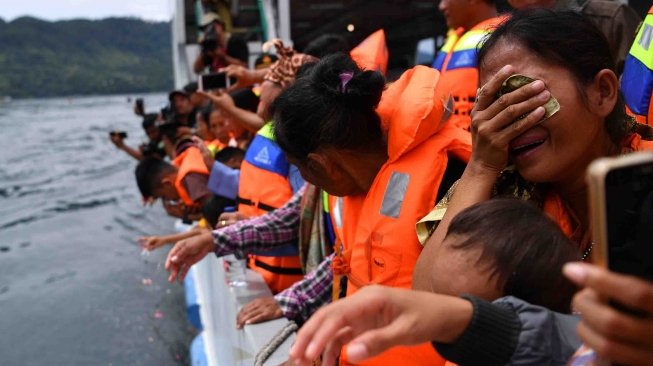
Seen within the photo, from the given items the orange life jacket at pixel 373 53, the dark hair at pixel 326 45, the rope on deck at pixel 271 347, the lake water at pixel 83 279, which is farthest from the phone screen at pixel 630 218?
the lake water at pixel 83 279

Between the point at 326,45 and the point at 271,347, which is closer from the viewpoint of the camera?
the point at 271,347

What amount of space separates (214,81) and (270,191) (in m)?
1.48

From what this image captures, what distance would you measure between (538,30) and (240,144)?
274 cm

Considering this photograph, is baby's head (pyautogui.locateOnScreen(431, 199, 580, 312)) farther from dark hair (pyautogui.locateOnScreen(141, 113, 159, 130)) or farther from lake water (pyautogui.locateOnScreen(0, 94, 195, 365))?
dark hair (pyautogui.locateOnScreen(141, 113, 159, 130))

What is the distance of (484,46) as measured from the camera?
1.15m

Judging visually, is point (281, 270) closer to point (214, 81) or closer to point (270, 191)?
point (270, 191)

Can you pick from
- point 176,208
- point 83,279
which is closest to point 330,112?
point 176,208

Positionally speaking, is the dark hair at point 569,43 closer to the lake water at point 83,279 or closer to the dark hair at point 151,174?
the lake water at point 83,279

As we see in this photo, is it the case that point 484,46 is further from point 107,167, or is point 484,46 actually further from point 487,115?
point 107,167

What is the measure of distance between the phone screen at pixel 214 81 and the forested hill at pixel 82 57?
64311mm

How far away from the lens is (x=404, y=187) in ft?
4.57

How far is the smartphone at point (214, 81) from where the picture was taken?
3.66 meters

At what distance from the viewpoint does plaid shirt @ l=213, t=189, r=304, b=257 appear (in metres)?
2.08

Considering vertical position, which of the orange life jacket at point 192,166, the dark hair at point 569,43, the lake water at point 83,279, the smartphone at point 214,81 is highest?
the dark hair at point 569,43
